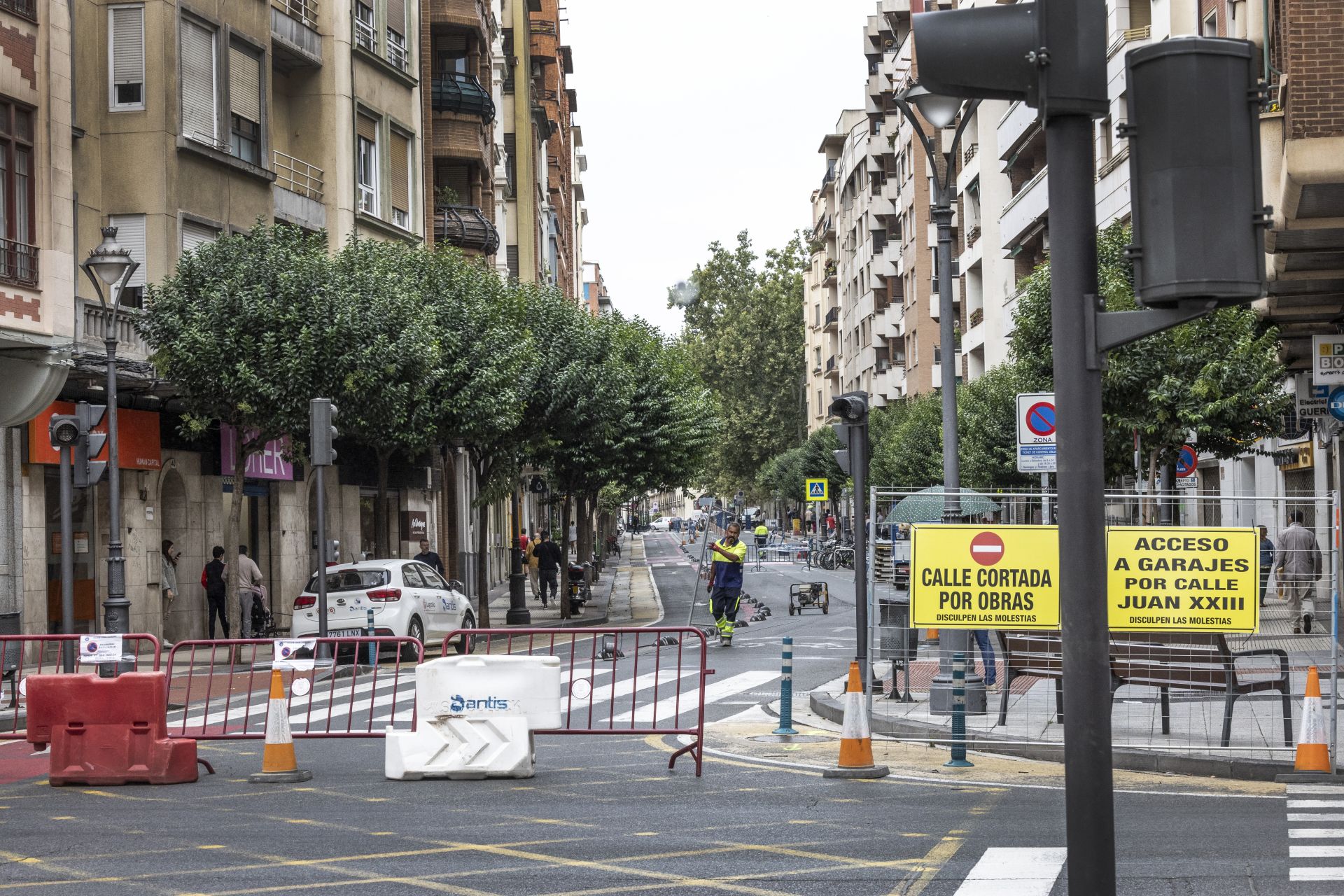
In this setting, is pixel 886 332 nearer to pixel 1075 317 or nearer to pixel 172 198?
pixel 172 198

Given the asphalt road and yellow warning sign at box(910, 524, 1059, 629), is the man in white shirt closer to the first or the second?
the asphalt road

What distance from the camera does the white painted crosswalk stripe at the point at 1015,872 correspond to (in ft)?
23.5

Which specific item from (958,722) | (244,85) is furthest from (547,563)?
(958,722)

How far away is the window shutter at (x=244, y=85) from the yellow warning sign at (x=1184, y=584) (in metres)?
22.3

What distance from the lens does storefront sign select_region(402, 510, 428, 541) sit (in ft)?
132

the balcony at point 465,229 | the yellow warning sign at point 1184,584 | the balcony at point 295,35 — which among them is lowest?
the yellow warning sign at point 1184,584

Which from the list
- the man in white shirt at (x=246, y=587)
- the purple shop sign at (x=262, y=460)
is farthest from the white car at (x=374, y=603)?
the purple shop sign at (x=262, y=460)

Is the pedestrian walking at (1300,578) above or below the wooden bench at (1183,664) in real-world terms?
above

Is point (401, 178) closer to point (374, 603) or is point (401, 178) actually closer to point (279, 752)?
point (374, 603)

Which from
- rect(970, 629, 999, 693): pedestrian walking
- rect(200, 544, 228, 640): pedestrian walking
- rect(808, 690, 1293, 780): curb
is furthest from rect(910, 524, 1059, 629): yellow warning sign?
rect(200, 544, 228, 640): pedestrian walking

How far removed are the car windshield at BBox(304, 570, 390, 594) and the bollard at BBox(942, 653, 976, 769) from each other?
47.3 feet

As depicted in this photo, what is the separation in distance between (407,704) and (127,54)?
51.4 feet

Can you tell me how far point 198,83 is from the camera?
28.2 m

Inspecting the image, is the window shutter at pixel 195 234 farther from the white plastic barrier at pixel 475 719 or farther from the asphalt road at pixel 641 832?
the white plastic barrier at pixel 475 719
